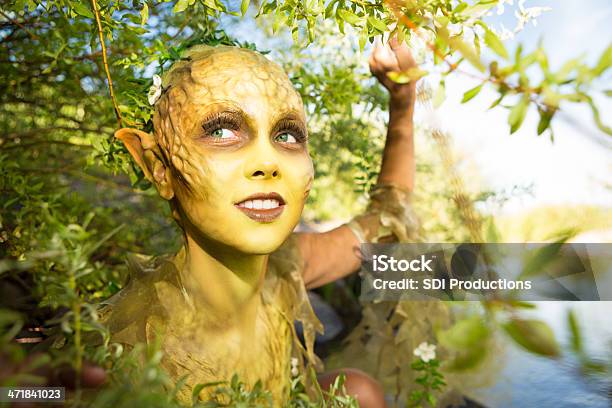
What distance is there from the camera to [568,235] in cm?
36

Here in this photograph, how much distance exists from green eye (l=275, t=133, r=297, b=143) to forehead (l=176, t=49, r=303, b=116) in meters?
0.05

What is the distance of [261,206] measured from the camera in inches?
35.9

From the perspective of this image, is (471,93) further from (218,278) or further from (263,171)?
(218,278)

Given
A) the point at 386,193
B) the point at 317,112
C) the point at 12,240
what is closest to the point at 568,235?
the point at 386,193

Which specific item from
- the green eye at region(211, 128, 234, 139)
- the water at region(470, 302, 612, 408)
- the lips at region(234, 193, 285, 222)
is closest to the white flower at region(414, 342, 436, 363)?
the water at region(470, 302, 612, 408)

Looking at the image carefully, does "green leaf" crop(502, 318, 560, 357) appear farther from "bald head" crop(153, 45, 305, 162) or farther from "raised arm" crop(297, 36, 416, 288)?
"raised arm" crop(297, 36, 416, 288)

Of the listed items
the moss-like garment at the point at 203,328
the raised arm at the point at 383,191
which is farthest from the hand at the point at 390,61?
the moss-like garment at the point at 203,328

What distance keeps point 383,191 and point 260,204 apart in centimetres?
56

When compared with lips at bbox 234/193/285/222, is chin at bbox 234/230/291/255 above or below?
below

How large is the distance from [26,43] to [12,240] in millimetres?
608

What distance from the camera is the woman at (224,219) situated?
0.90 metres

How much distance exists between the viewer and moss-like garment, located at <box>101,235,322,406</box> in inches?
36.7

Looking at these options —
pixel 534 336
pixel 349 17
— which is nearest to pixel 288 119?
pixel 349 17

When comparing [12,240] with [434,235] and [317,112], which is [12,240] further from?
[434,235]
